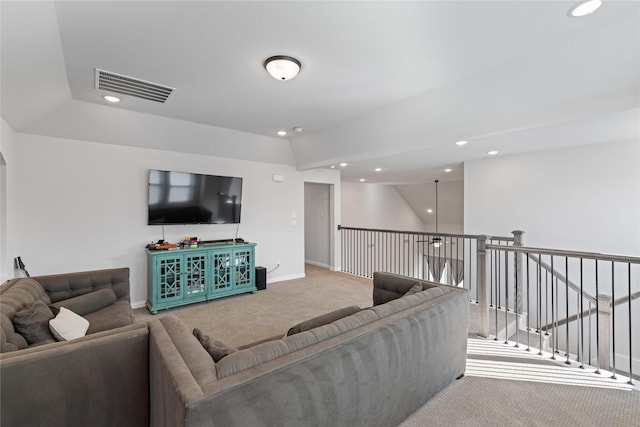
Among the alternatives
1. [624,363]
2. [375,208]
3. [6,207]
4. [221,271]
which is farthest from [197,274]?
[375,208]

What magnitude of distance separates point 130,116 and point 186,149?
2.76 ft

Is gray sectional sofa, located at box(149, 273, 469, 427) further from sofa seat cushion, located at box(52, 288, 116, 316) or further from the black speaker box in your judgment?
the black speaker box

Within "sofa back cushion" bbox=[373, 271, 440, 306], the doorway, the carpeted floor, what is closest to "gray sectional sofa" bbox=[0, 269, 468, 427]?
the carpeted floor

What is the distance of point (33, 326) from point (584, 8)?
3.80 meters

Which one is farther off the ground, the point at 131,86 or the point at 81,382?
the point at 131,86

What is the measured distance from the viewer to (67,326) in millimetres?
Answer: 1812

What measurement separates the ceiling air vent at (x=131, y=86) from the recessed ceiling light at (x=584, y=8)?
3221mm

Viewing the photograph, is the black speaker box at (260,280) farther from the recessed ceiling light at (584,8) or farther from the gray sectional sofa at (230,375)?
the recessed ceiling light at (584,8)

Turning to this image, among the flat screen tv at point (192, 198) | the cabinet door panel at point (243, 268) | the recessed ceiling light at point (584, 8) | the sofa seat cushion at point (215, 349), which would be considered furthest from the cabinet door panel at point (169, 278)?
the recessed ceiling light at point (584, 8)

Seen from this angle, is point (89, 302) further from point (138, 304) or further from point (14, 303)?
point (138, 304)

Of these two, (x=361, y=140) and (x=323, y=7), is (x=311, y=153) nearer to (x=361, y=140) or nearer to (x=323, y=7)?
(x=361, y=140)

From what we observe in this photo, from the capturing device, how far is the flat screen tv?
3.93 meters

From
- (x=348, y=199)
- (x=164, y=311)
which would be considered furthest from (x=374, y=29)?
(x=348, y=199)

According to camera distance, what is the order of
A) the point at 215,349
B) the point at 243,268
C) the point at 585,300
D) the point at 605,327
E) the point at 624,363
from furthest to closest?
the point at 243,268
the point at 585,300
the point at 624,363
the point at 605,327
the point at 215,349
